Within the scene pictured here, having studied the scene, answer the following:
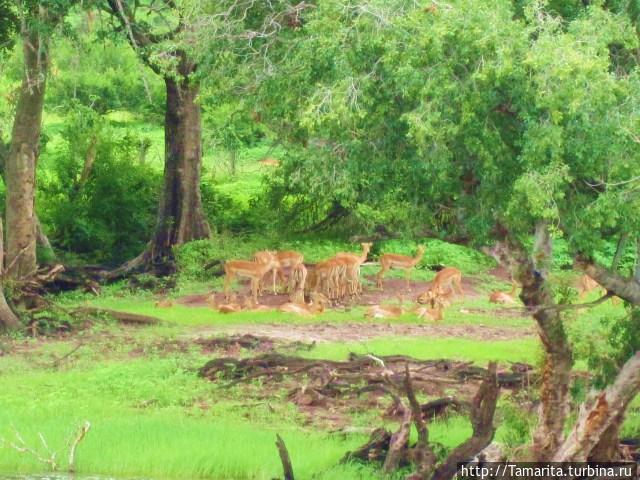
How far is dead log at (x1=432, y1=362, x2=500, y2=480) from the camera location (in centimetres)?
1033

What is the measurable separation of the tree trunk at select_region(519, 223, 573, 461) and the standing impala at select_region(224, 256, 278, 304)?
12.1m

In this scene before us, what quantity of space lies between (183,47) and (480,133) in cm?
908

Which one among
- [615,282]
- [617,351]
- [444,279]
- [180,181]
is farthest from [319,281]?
[615,282]

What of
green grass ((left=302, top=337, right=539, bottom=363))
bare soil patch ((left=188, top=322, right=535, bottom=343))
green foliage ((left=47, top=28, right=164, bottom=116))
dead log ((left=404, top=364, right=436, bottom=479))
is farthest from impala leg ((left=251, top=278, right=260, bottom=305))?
dead log ((left=404, top=364, right=436, bottom=479))

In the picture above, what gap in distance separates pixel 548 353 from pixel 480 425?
134 centimetres

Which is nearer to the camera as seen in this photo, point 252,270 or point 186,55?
point 186,55

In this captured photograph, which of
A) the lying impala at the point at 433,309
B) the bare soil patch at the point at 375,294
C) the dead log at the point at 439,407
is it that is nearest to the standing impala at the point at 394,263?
the bare soil patch at the point at 375,294

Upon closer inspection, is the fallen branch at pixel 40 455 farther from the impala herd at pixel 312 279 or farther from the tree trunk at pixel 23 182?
the tree trunk at pixel 23 182

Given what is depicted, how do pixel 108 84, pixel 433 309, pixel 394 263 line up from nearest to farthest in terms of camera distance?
pixel 433 309
pixel 394 263
pixel 108 84

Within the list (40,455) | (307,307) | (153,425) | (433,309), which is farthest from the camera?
(307,307)

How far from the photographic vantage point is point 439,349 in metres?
18.0

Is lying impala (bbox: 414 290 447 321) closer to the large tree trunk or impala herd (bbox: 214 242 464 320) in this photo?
impala herd (bbox: 214 242 464 320)

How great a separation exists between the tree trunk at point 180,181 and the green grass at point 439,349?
9.20 metres

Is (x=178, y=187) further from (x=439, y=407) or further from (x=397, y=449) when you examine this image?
(x=397, y=449)
